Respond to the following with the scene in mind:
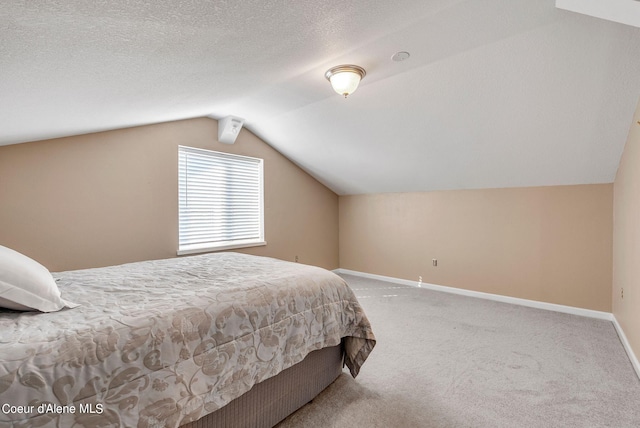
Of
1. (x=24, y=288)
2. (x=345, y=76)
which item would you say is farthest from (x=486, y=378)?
(x=24, y=288)

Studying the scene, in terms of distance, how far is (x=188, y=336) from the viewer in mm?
1240

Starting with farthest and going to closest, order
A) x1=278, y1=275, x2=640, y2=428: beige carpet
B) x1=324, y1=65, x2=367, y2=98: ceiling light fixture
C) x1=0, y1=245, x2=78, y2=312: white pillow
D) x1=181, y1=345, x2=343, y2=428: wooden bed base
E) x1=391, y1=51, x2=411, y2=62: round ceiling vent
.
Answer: x1=324, y1=65, x2=367, y2=98: ceiling light fixture
x1=391, y1=51, x2=411, y2=62: round ceiling vent
x1=278, y1=275, x2=640, y2=428: beige carpet
x1=181, y1=345, x2=343, y2=428: wooden bed base
x1=0, y1=245, x2=78, y2=312: white pillow

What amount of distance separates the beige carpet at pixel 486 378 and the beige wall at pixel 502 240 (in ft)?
1.54

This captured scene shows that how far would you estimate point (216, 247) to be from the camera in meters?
3.90

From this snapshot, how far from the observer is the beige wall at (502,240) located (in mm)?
3330

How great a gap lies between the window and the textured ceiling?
633 millimetres

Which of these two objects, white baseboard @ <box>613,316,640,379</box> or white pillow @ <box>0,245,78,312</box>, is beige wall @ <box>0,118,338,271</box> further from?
white baseboard @ <box>613,316,640,379</box>

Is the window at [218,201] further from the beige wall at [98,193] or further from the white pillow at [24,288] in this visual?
the white pillow at [24,288]

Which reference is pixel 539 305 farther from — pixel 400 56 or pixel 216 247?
pixel 216 247

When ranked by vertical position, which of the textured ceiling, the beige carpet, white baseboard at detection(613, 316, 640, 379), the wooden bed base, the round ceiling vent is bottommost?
the beige carpet

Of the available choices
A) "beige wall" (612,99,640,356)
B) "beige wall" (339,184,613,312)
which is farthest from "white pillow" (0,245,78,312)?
"beige wall" (339,184,613,312)

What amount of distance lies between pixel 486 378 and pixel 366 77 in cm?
248

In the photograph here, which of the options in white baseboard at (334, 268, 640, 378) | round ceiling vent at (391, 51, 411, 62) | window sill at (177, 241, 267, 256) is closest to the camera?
round ceiling vent at (391, 51, 411, 62)

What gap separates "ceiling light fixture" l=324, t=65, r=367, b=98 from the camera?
7.53ft
